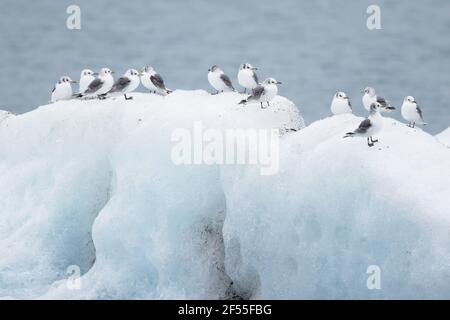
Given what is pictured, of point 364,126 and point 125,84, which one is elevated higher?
point 125,84

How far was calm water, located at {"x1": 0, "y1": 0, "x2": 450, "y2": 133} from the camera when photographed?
57.3 meters

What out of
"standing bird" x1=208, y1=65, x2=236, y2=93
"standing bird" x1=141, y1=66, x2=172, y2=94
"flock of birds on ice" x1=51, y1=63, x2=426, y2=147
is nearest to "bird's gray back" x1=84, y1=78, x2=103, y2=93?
"flock of birds on ice" x1=51, y1=63, x2=426, y2=147

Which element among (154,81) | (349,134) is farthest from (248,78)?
(349,134)

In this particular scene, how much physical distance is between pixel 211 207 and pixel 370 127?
2.75 meters

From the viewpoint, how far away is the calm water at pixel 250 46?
57344mm

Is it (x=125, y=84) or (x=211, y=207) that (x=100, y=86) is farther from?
(x=211, y=207)

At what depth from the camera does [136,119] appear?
1559 centimetres

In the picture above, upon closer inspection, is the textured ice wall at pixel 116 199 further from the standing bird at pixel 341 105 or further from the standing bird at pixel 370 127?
the standing bird at pixel 370 127

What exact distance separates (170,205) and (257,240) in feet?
4.74

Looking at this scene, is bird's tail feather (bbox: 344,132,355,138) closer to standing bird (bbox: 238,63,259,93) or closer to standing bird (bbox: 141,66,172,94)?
standing bird (bbox: 238,63,259,93)

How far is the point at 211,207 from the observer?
566 inches

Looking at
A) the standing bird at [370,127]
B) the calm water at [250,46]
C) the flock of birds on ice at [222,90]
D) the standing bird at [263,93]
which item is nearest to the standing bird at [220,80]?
the flock of birds on ice at [222,90]

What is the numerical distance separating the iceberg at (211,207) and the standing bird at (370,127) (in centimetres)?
19
